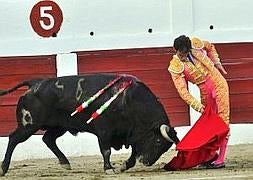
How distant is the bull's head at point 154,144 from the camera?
891 cm

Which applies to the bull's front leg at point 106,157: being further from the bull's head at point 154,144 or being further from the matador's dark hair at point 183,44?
the matador's dark hair at point 183,44

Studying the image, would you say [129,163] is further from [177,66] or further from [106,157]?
[177,66]

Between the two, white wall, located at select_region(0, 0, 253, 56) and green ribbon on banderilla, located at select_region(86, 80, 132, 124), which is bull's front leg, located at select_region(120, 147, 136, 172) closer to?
green ribbon on banderilla, located at select_region(86, 80, 132, 124)

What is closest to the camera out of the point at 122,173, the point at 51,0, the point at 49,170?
the point at 122,173

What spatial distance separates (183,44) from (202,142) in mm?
959

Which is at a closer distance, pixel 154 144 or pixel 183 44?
pixel 183 44

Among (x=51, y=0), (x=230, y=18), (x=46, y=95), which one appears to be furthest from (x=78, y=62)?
(x=46, y=95)

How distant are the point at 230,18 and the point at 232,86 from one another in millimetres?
900

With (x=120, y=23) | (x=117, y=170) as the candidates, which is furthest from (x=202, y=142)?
(x=120, y=23)

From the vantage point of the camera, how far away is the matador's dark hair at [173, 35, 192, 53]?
345 inches

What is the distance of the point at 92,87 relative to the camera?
913cm

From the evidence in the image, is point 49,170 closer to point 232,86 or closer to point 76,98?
point 76,98

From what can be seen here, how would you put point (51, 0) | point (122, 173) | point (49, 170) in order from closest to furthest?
point (122, 173)
point (49, 170)
point (51, 0)

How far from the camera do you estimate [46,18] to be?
11.7 metres
